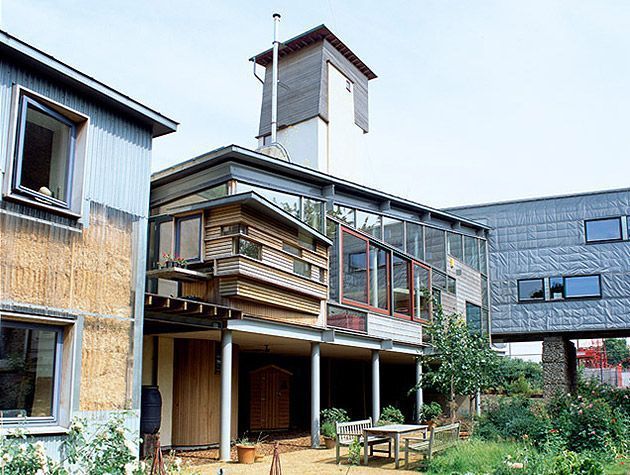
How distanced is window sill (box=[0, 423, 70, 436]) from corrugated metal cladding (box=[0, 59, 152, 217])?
8.94ft

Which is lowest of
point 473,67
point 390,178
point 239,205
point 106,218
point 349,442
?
point 349,442

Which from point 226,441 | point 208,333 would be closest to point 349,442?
point 226,441

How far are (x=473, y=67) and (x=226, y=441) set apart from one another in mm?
7879

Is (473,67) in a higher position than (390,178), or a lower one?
lower

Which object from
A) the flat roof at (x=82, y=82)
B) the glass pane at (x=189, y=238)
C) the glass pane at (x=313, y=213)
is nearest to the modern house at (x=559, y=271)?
the glass pane at (x=313, y=213)

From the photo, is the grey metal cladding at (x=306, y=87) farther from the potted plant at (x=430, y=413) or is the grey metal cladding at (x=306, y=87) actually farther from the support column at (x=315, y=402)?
the support column at (x=315, y=402)

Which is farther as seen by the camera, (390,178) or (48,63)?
(390,178)

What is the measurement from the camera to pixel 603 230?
27531mm

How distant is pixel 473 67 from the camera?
1117cm

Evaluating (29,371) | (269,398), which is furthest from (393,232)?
(29,371)

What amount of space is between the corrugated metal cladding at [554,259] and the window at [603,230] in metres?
0.20

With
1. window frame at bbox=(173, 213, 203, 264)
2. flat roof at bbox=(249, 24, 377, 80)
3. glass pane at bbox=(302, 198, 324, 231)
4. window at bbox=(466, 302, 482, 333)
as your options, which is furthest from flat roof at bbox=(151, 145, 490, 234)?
flat roof at bbox=(249, 24, 377, 80)

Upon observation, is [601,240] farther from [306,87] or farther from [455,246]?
[306,87]

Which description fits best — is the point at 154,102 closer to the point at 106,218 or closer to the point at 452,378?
the point at 106,218
